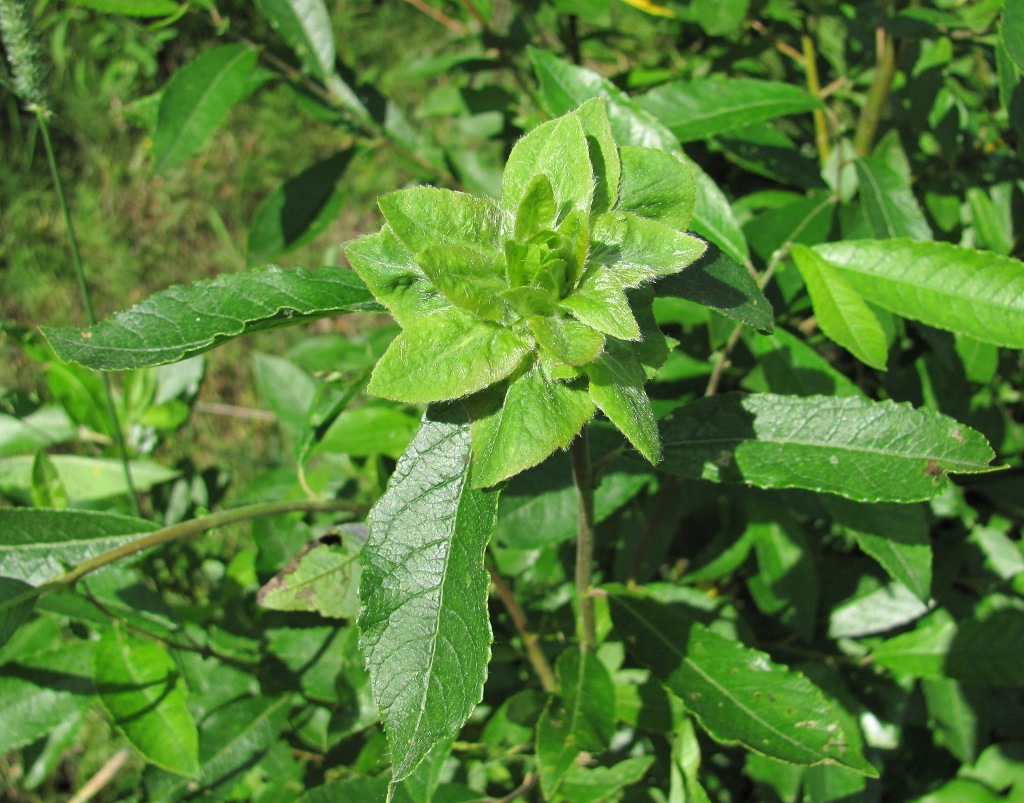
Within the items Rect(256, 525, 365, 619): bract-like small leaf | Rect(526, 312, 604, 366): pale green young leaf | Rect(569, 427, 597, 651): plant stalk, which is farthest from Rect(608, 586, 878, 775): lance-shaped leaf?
Rect(526, 312, 604, 366): pale green young leaf

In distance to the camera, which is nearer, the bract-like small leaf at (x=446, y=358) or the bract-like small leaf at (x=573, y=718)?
the bract-like small leaf at (x=446, y=358)

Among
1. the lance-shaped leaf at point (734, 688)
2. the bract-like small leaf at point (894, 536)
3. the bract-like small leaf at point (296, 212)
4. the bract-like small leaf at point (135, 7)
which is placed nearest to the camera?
the lance-shaped leaf at point (734, 688)

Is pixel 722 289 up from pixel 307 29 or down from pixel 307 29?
down

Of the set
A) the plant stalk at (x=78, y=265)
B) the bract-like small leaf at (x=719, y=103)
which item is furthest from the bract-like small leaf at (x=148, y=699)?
the bract-like small leaf at (x=719, y=103)

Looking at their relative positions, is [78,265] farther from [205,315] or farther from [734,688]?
[734,688]

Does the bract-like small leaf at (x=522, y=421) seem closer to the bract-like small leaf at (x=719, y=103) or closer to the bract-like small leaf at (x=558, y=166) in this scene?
the bract-like small leaf at (x=558, y=166)

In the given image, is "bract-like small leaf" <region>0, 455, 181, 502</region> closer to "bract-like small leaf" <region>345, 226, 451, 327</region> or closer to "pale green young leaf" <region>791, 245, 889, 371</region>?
"bract-like small leaf" <region>345, 226, 451, 327</region>

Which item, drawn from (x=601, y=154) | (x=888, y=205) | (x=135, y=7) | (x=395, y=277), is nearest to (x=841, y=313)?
(x=888, y=205)
